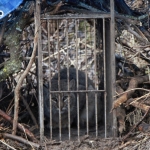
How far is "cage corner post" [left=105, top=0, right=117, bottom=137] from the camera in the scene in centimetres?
603

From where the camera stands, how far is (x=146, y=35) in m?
6.67

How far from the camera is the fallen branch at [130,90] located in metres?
5.97

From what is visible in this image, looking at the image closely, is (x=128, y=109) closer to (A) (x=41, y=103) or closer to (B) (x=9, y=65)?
(A) (x=41, y=103)

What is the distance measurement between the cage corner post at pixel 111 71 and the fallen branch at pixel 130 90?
0.43 ft

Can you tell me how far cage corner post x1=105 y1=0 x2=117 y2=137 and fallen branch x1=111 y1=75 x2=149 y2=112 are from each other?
0.13 metres

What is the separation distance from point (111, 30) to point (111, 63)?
1.49 ft

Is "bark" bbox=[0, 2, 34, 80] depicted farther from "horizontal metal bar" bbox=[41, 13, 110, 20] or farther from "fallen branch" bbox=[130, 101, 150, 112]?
"fallen branch" bbox=[130, 101, 150, 112]

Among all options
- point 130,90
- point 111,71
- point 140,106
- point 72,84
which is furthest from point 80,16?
point 72,84

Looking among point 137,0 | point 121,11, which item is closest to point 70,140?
point 121,11

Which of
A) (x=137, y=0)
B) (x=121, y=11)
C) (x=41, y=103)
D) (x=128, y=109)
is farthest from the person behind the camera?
(x=137, y=0)

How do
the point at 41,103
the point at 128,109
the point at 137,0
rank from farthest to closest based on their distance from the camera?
the point at 137,0 < the point at 128,109 < the point at 41,103

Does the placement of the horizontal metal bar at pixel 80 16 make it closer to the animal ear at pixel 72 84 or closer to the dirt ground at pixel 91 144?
the animal ear at pixel 72 84

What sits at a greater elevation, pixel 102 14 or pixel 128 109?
pixel 102 14

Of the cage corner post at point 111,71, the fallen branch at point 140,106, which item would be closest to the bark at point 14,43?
the cage corner post at point 111,71
